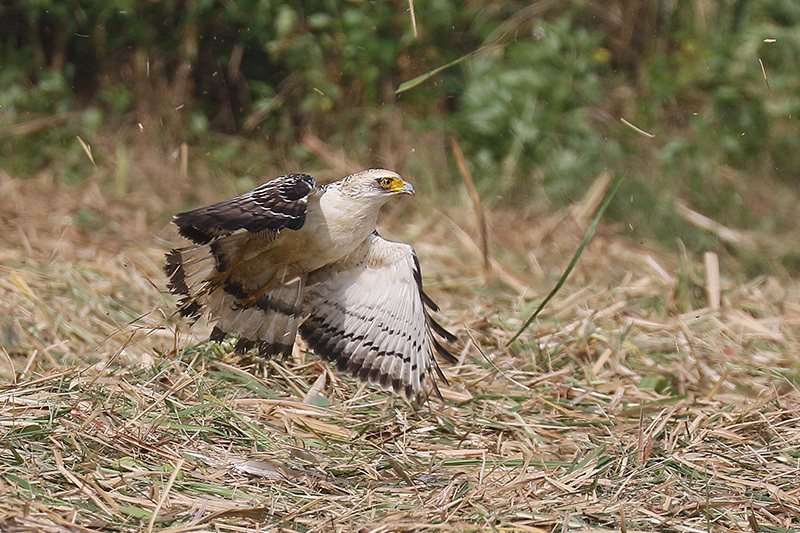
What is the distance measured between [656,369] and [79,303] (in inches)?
119

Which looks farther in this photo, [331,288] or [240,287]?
[331,288]

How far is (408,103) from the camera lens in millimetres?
8312

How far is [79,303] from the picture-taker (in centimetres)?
A: 479

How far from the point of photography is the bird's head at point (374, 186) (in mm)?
4004

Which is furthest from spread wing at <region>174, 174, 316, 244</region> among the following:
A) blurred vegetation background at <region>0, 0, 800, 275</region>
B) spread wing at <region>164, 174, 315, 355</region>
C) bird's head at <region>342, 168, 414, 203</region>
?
blurred vegetation background at <region>0, 0, 800, 275</region>

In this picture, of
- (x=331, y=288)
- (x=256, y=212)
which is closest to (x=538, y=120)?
(x=331, y=288)

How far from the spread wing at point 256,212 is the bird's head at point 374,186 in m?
0.29

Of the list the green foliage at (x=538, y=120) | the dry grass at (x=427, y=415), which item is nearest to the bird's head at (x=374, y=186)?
the dry grass at (x=427, y=415)

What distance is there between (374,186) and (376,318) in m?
0.63

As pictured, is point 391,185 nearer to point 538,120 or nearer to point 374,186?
point 374,186

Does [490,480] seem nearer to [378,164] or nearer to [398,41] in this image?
[378,164]

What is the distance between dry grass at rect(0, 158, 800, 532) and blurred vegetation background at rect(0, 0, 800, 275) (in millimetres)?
1457

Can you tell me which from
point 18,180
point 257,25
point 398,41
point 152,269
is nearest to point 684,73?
point 398,41

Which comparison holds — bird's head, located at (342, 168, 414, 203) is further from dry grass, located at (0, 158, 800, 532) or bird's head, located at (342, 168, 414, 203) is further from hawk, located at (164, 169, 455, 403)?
A: dry grass, located at (0, 158, 800, 532)
